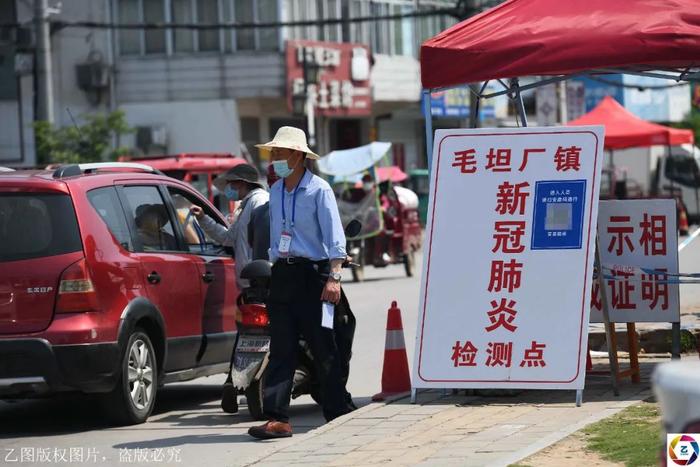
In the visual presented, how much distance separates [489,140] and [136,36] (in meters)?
32.3

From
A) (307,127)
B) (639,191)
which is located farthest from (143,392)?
(639,191)

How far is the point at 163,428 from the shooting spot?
388 inches

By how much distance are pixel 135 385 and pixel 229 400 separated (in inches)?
28.9

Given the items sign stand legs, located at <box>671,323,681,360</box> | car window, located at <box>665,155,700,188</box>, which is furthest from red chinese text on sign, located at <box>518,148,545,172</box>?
car window, located at <box>665,155,700,188</box>

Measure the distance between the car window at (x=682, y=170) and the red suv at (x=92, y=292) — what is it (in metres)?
32.5

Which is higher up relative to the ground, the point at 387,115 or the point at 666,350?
the point at 387,115

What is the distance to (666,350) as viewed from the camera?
40.7ft

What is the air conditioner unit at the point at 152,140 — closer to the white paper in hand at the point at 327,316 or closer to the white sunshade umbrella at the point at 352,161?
the white sunshade umbrella at the point at 352,161

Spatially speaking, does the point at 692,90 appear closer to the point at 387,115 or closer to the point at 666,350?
the point at 387,115

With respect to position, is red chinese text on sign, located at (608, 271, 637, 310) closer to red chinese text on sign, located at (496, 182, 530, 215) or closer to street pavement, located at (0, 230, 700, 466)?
street pavement, located at (0, 230, 700, 466)

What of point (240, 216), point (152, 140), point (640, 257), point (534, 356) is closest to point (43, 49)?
point (152, 140)

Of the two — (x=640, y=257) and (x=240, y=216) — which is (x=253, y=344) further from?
(x=640, y=257)

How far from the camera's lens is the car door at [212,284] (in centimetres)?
1095

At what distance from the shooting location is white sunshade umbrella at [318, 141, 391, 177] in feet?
89.2
